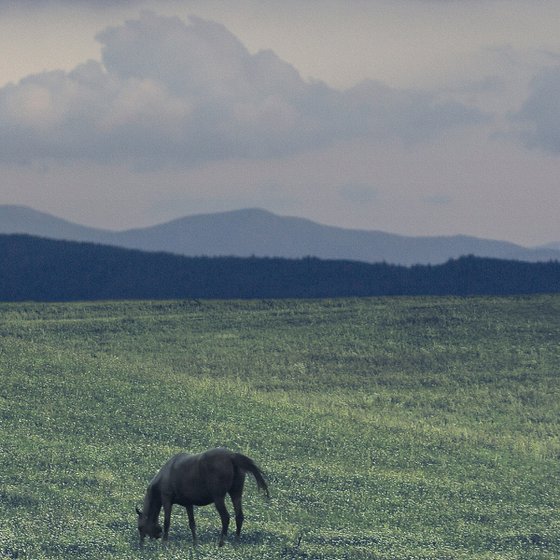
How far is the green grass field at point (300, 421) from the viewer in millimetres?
26141

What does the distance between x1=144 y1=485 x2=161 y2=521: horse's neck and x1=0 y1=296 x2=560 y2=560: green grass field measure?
2.13ft

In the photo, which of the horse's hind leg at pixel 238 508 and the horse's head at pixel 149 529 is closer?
the horse's hind leg at pixel 238 508

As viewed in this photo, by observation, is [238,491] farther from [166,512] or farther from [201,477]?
[166,512]

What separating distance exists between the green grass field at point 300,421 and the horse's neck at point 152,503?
2.13 feet

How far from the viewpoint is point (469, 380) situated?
57125mm

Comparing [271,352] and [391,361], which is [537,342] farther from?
[271,352]

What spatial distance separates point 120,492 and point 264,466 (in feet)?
19.9

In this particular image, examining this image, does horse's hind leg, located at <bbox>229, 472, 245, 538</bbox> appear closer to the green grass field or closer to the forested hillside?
the green grass field

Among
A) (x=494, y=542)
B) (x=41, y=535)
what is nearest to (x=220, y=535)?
(x=41, y=535)

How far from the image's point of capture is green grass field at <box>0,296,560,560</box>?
85.8 feet

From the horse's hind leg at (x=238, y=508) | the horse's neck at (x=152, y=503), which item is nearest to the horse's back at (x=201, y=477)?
the horse's hind leg at (x=238, y=508)

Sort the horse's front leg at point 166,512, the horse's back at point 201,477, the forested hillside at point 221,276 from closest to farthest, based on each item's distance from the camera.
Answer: the horse's back at point 201,477 → the horse's front leg at point 166,512 → the forested hillside at point 221,276

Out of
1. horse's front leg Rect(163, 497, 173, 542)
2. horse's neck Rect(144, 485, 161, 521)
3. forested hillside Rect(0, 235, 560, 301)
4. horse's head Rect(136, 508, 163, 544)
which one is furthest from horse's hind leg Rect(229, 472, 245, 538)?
forested hillside Rect(0, 235, 560, 301)

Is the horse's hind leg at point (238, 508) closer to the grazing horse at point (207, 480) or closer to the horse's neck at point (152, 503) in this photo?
the grazing horse at point (207, 480)
